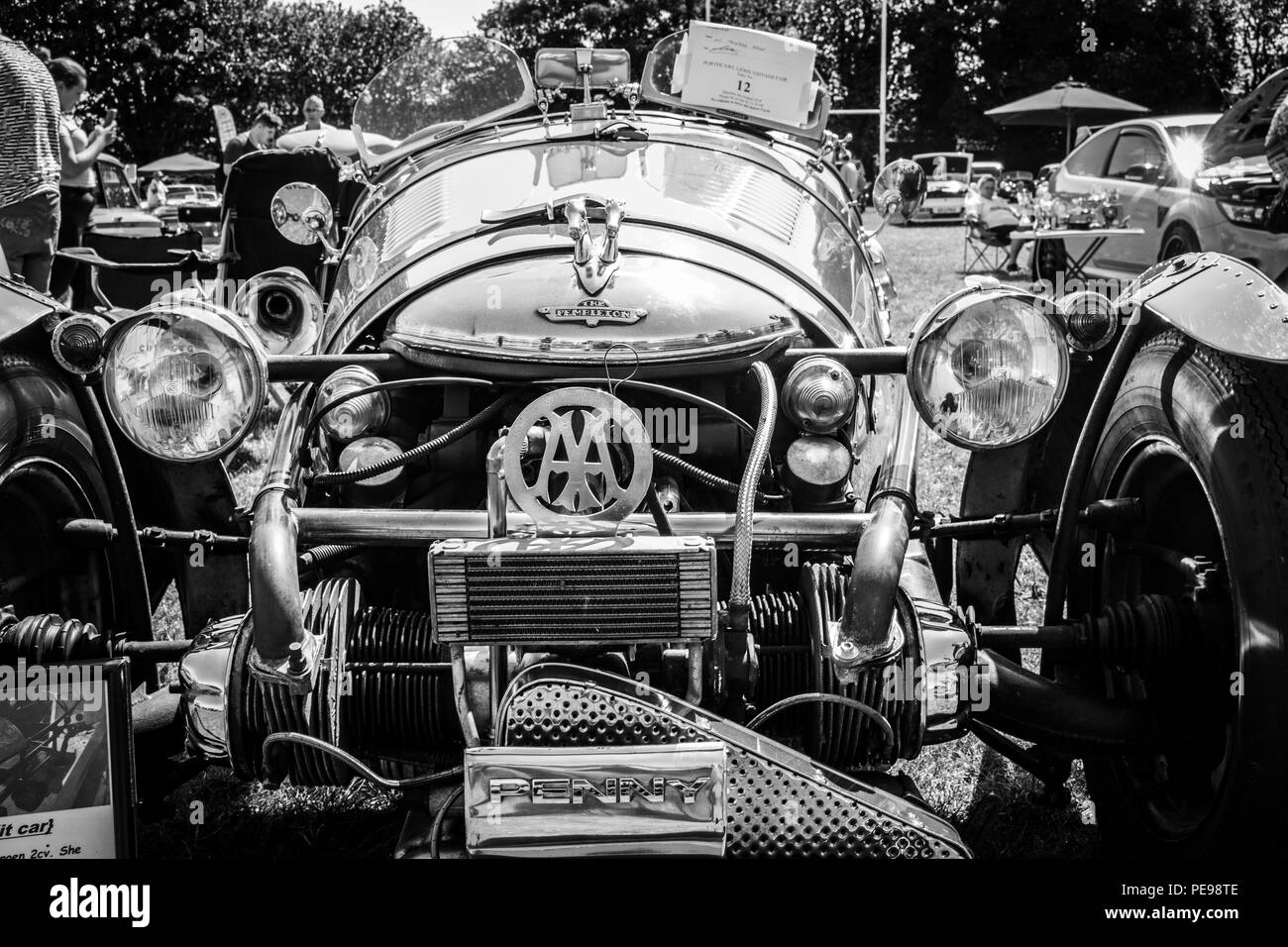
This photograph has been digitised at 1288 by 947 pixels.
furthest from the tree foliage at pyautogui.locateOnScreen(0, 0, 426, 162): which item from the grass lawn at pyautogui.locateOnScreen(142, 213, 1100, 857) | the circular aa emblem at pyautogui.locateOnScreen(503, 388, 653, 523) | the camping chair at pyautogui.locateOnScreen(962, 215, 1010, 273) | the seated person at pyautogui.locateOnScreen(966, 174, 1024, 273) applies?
the circular aa emblem at pyautogui.locateOnScreen(503, 388, 653, 523)

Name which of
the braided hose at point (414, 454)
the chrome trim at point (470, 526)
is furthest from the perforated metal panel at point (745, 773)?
the braided hose at point (414, 454)

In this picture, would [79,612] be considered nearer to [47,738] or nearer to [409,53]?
[47,738]

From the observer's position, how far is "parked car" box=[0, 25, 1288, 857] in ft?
6.58

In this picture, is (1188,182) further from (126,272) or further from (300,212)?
(300,212)

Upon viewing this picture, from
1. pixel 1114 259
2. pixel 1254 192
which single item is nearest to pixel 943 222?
pixel 1114 259

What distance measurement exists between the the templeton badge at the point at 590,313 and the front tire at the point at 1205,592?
3.66 ft

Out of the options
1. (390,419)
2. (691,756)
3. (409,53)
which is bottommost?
(691,756)

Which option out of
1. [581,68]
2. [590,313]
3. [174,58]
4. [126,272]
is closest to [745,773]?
[590,313]

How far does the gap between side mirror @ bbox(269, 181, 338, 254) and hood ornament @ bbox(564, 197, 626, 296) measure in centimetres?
118

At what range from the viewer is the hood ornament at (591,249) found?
2684 millimetres

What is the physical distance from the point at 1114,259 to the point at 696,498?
390 inches
